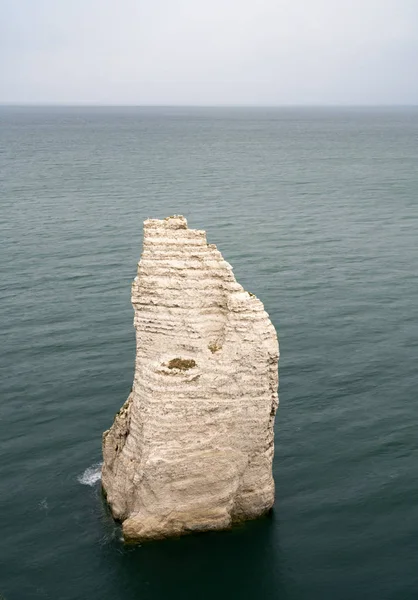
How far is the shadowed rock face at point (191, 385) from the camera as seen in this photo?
1291 inches

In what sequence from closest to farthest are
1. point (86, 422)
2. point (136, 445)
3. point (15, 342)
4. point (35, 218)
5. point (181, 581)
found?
point (181, 581) → point (136, 445) → point (86, 422) → point (15, 342) → point (35, 218)

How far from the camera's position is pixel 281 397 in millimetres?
46531

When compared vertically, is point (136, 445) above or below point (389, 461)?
above

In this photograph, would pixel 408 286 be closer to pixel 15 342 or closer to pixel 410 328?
pixel 410 328

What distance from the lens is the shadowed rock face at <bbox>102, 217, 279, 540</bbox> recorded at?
32.8 m

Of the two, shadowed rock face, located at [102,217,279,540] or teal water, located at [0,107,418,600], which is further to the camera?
shadowed rock face, located at [102,217,279,540]

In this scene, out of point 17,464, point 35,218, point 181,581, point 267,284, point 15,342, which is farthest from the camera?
point 35,218

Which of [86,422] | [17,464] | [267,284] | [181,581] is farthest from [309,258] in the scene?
[181,581]

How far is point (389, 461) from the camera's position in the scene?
3969 cm

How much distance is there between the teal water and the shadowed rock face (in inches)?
74.9

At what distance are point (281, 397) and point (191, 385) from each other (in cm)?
1472

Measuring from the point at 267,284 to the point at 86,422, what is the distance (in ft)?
90.8

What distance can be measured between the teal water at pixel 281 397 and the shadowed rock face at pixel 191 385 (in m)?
1.90

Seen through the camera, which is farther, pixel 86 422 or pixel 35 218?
pixel 35 218
